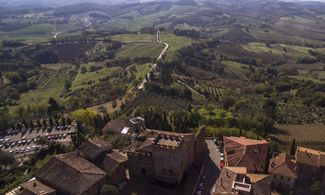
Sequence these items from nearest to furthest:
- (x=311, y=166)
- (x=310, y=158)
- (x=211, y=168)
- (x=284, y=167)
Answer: (x=284, y=167) < (x=311, y=166) < (x=211, y=168) < (x=310, y=158)

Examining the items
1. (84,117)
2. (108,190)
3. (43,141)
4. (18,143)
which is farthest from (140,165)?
(18,143)

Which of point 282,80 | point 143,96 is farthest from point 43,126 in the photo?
point 282,80

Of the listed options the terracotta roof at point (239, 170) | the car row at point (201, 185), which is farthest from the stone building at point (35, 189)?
the terracotta roof at point (239, 170)

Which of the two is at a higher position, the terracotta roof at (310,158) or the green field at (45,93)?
the terracotta roof at (310,158)

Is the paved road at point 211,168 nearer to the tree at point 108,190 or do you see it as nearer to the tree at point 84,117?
the tree at point 108,190

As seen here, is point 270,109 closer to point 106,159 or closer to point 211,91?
point 211,91

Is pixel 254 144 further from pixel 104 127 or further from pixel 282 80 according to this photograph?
pixel 282 80
